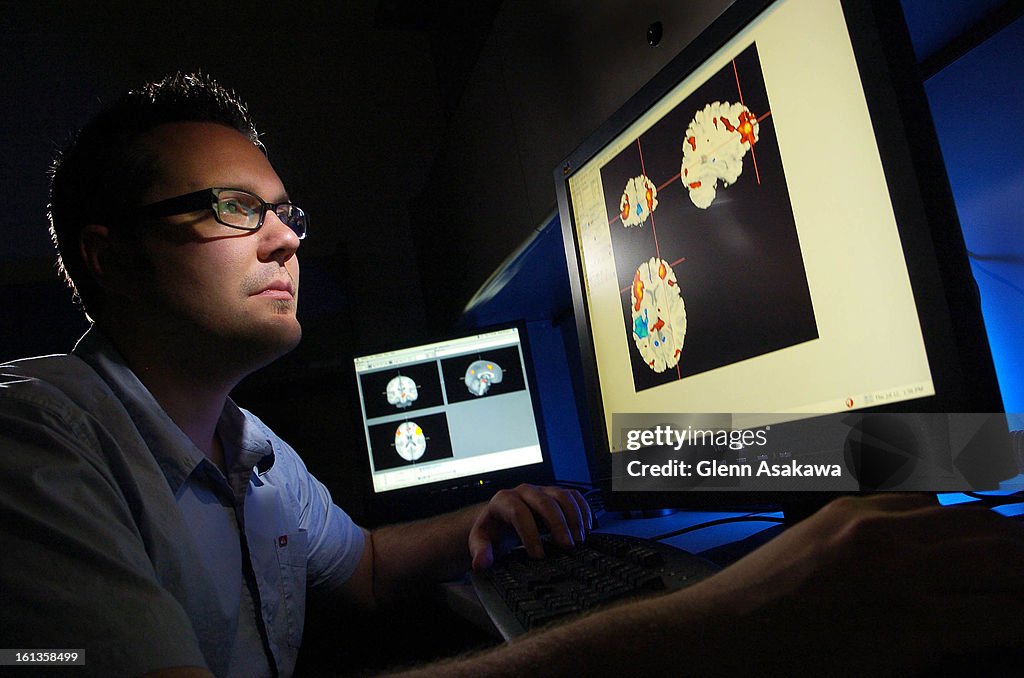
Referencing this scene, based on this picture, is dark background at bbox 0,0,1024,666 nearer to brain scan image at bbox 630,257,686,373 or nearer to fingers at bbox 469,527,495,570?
fingers at bbox 469,527,495,570

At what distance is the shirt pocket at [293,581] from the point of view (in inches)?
36.7

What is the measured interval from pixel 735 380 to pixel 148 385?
0.79 m

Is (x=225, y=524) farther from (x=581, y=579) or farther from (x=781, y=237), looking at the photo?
(x=781, y=237)

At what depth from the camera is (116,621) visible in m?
0.47

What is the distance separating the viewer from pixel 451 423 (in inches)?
60.9

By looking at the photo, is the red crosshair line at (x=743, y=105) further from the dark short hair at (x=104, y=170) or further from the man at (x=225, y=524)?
the dark short hair at (x=104, y=170)

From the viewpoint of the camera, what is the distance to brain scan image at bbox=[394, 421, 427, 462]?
1549mm

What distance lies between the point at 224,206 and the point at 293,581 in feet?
1.87

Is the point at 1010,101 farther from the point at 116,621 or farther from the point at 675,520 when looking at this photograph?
the point at 116,621

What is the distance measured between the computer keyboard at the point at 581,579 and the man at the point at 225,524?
0.09 meters

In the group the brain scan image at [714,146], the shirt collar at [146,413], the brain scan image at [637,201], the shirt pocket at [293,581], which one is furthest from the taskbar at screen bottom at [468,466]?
the brain scan image at [714,146]

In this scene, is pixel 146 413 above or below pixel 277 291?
below

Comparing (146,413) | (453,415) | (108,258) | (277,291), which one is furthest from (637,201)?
(453,415)

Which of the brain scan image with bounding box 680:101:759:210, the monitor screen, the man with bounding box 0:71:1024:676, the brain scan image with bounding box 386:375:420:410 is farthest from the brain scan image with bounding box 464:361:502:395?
the brain scan image with bounding box 680:101:759:210
